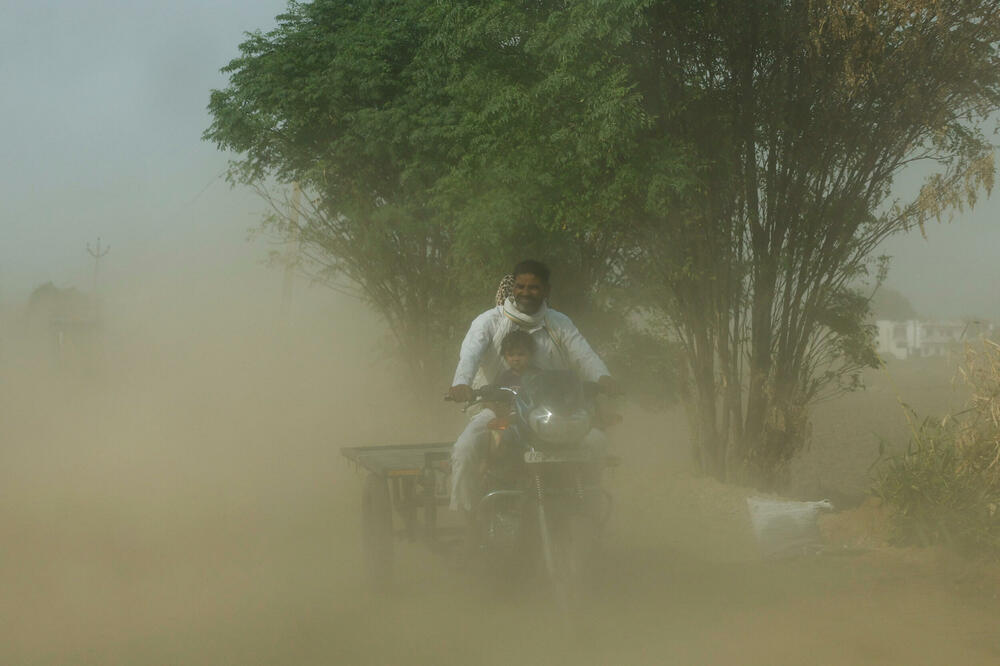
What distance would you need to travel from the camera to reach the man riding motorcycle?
704 cm

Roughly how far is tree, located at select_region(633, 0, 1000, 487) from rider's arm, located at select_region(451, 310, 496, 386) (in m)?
4.40

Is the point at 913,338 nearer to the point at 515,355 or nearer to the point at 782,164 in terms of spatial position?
the point at 782,164

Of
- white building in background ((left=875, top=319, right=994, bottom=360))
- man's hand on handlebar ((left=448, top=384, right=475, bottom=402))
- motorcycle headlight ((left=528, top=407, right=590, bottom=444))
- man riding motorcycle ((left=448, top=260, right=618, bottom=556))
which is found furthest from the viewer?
white building in background ((left=875, top=319, right=994, bottom=360))

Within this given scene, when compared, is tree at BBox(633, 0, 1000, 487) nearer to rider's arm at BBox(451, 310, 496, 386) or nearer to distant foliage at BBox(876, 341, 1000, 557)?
distant foliage at BBox(876, 341, 1000, 557)

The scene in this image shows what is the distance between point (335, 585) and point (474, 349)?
2157 mm

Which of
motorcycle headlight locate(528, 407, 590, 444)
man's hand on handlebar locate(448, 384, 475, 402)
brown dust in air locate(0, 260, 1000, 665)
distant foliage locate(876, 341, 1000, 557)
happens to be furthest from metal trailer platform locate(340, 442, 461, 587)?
distant foliage locate(876, 341, 1000, 557)

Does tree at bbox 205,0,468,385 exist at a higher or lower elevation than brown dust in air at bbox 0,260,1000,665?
higher

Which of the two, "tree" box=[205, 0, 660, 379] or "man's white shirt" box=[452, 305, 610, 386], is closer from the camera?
"man's white shirt" box=[452, 305, 610, 386]

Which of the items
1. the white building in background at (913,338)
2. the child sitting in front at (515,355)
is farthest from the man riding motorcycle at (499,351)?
the white building in background at (913,338)

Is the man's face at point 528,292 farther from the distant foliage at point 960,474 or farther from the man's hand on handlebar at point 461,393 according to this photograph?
the distant foliage at point 960,474

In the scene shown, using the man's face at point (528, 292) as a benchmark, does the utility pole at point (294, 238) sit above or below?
above

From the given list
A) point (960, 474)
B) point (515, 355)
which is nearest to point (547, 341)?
point (515, 355)

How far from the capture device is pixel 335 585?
26.7 ft

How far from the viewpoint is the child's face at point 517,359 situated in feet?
23.9
